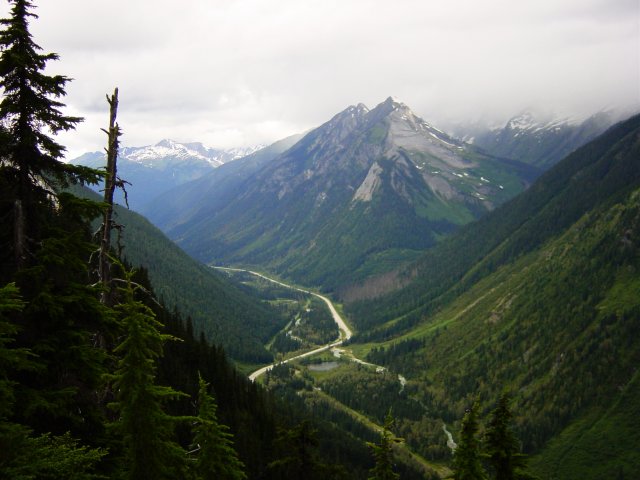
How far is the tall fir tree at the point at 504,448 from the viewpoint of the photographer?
3631 cm

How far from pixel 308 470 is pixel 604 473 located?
487 feet

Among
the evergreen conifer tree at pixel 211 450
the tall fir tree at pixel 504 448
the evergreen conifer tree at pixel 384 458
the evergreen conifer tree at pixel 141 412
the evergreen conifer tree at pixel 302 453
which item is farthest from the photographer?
the evergreen conifer tree at pixel 384 458

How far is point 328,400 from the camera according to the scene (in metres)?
199

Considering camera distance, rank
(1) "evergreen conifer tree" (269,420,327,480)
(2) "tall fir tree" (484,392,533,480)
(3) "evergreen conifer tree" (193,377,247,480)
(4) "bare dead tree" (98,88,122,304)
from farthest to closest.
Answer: (2) "tall fir tree" (484,392,533,480) → (1) "evergreen conifer tree" (269,420,327,480) → (3) "evergreen conifer tree" (193,377,247,480) → (4) "bare dead tree" (98,88,122,304)

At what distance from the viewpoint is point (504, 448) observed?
3666cm

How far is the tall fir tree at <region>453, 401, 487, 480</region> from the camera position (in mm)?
35438

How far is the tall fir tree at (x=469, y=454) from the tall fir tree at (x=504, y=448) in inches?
50.7

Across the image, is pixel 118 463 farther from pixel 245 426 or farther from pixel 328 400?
pixel 328 400

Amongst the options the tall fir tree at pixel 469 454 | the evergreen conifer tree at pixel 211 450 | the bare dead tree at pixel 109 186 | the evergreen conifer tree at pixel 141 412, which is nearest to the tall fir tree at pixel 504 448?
the tall fir tree at pixel 469 454

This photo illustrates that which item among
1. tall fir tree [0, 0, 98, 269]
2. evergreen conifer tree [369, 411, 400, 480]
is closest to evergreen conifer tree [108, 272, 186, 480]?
tall fir tree [0, 0, 98, 269]

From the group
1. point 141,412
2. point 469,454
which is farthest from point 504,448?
point 141,412

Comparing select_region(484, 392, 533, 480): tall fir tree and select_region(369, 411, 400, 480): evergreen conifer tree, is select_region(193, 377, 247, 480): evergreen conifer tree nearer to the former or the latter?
select_region(369, 411, 400, 480): evergreen conifer tree

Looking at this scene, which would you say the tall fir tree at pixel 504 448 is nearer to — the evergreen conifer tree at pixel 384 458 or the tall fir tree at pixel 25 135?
the evergreen conifer tree at pixel 384 458

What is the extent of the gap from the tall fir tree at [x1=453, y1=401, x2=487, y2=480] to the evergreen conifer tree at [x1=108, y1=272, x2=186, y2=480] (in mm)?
25044
